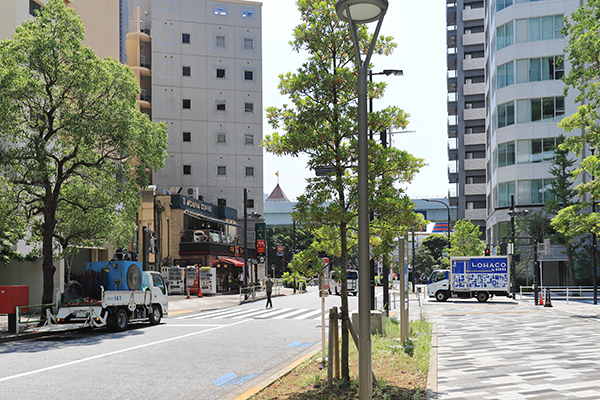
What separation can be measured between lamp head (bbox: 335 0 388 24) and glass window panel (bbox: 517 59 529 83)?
161ft

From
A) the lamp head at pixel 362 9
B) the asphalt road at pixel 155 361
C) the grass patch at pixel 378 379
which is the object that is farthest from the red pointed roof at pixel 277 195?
the lamp head at pixel 362 9

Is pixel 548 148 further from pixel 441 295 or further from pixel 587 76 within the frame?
pixel 587 76

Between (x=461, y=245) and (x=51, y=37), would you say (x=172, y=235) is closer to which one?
(x=461, y=245)

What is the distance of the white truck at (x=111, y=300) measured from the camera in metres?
18.2

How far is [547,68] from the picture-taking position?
5056 cm

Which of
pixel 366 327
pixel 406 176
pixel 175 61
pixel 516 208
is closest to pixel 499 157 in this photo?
pixel 516 208

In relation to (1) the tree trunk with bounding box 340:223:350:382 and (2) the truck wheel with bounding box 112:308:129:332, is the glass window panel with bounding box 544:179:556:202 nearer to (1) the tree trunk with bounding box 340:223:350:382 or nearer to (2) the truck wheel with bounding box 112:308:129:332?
(2) the truck wheel with bounding box 112:308:129:332

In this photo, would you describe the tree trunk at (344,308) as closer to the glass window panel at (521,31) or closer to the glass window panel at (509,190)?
the glass window panel at (509,190)

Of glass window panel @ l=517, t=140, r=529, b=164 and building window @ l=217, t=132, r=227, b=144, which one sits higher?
building window @ l=217, t=132, r=227, b=144

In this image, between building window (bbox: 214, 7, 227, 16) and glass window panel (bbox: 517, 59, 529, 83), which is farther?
building window (bbox: 214, 7, 227, 16)

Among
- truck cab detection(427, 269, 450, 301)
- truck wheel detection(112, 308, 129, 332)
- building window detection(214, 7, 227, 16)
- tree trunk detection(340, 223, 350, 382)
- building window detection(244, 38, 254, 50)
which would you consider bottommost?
truck cab detection(427, 269, 450, 301)

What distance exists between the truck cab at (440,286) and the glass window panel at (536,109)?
19.7m

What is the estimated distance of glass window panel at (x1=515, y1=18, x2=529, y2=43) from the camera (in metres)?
51.4

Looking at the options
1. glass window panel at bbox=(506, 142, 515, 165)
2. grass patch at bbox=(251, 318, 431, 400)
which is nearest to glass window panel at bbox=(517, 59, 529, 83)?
glass window panel at bbox=(506, 142, 515, 165)
